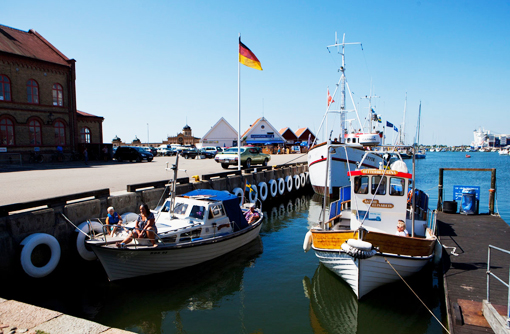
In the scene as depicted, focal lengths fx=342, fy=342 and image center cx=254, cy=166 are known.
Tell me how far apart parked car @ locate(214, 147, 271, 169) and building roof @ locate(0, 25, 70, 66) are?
17690mm

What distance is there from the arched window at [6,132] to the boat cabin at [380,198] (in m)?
29.0

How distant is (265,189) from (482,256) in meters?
14.4

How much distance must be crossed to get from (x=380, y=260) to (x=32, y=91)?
3185 cm

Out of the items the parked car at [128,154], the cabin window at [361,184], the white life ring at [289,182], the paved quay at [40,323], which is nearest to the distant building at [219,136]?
the parked car at [128,154]

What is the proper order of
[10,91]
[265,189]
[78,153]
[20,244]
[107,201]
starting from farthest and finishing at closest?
[78,153] < [10,91] < [265,189] < [107,201] < [20,244]

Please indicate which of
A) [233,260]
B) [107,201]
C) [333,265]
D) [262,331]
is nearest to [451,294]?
[333,265]

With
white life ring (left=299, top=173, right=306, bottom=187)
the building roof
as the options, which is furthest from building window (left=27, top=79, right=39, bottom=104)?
white life ring (left=299, top=173, right=306, bottom=187)

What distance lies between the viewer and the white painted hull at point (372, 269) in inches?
335

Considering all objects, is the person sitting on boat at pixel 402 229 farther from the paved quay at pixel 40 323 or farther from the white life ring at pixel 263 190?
the white life ring at pixel 263 190

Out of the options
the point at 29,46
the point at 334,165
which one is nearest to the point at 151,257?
the point at 334,165

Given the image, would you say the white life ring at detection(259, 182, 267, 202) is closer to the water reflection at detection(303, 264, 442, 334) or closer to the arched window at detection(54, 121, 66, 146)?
the water reflection at detection(303, 264, 442, 334)

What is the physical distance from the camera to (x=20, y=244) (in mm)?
8867

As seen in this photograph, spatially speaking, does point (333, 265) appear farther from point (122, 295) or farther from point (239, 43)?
point (239, 43)

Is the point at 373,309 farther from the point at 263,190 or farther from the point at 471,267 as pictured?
the point at 263,190
